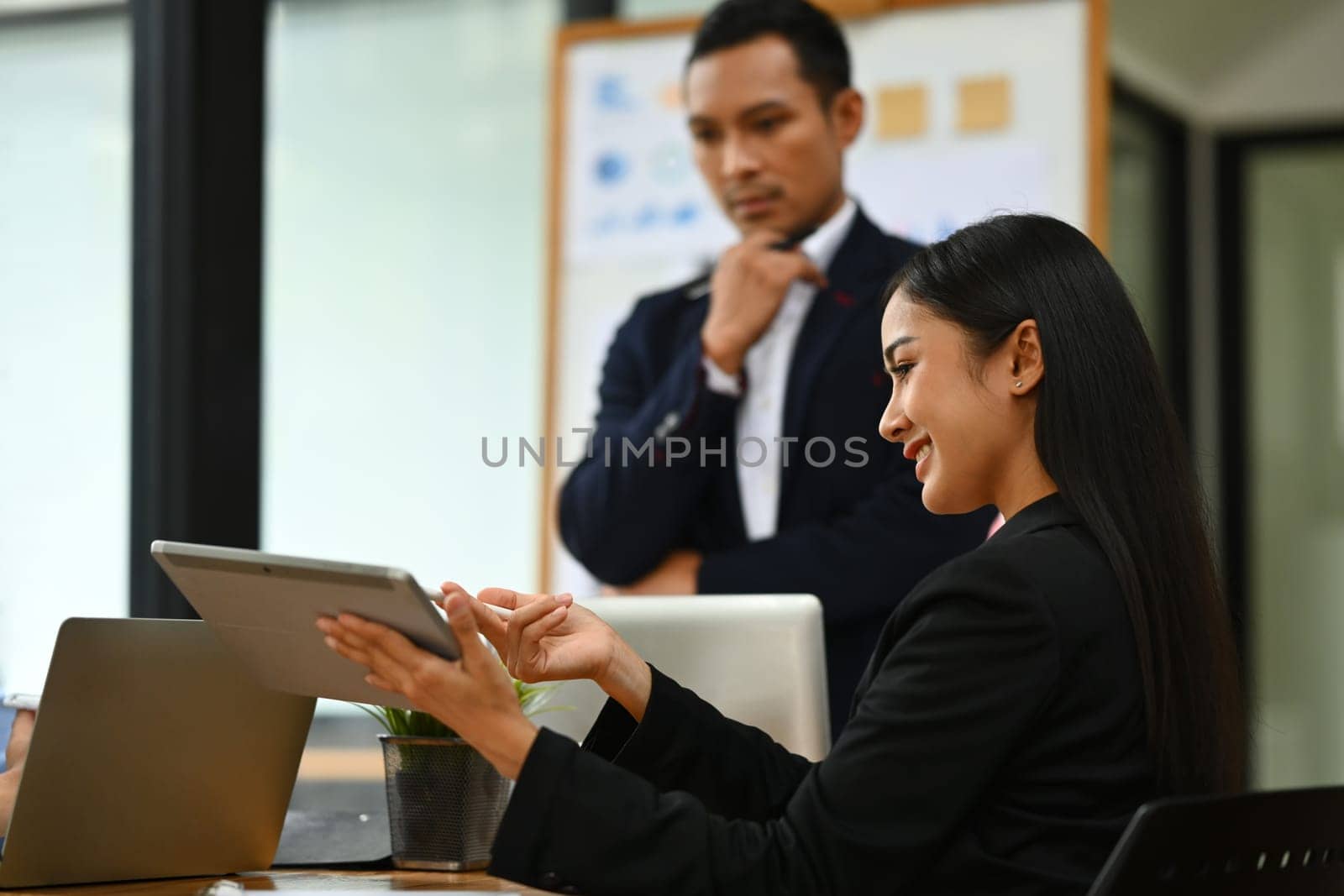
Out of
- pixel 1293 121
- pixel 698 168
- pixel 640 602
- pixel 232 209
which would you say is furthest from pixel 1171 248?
pixel 640 602

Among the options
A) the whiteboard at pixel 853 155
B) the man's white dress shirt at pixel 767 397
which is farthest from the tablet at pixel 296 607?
the whiteboard at pixel 853 155

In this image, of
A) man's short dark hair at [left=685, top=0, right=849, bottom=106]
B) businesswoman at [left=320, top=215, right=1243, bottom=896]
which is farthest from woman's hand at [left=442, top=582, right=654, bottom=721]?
man's short dark hair at [left=685, top=0, right=849, bottom=106]

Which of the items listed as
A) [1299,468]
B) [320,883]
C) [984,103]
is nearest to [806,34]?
[984,103]

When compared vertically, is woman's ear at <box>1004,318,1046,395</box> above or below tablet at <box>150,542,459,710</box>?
above

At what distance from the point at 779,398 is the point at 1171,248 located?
273cm

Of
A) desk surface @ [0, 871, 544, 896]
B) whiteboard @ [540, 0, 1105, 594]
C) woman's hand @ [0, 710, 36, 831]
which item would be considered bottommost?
desk surface @ [0, 871, 544, 896]

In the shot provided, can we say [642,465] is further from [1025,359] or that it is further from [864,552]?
A: [1025,359]

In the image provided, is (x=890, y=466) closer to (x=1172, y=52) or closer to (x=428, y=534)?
(x=428, y=534)

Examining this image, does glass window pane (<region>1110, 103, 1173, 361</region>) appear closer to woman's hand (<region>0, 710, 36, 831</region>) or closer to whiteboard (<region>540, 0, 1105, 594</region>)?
whiteboard (<region>540, 0, 1105, 594</region>)

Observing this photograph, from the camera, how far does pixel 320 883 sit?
1.47m

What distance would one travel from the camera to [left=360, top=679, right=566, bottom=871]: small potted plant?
1597 mm

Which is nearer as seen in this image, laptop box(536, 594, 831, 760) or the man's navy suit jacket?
laptop box(536, 594, 831, 760)

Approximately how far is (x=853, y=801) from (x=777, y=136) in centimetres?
208

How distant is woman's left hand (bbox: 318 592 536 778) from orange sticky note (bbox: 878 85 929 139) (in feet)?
6.97
